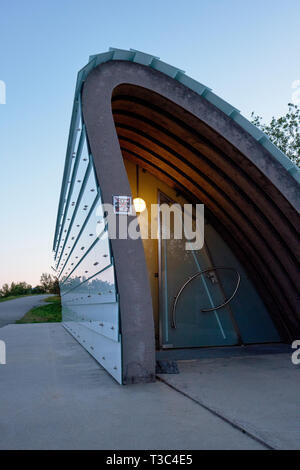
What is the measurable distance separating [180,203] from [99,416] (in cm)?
590

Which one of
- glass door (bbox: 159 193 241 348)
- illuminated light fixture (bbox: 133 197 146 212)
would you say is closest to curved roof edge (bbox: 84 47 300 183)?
illuminated light fixture (bbox: 133 197 146 212)

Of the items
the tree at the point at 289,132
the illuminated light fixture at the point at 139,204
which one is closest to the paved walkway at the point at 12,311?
the illuminated light fixture at the point at 139,204

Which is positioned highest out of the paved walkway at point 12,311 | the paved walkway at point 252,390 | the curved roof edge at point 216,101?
the curved roof edge at point 216,101

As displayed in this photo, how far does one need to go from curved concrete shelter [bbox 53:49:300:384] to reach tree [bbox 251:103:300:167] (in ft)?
60.3

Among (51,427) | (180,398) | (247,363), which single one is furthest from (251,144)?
(51,427)

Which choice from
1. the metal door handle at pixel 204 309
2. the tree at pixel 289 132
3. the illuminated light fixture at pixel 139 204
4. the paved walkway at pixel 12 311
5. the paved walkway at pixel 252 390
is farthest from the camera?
the tree at pixel 289 132

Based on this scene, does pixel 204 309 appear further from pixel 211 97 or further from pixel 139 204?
pixel 211 97

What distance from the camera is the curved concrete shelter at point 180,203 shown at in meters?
5.79

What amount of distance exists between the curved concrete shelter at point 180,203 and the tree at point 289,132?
1838cm

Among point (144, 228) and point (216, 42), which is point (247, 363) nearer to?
point (144, 228)

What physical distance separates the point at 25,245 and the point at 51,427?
75.1 ft

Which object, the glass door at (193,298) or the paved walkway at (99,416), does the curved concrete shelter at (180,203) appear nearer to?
the glass door at (193,298)

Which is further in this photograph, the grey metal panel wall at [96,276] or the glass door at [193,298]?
the glass door at [193,298]

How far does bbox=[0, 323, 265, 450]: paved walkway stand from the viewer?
3.28 m
